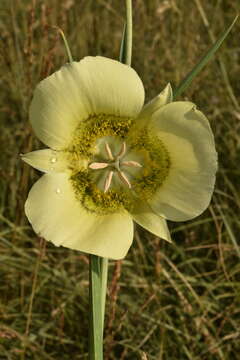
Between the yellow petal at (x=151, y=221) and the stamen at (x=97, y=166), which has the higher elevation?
the stamen at (x=97, y=166)

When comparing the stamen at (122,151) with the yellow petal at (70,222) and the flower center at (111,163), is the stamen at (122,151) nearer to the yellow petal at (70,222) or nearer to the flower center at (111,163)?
the flower center at (111,163)

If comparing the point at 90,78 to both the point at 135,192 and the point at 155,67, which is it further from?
the point at 155,67

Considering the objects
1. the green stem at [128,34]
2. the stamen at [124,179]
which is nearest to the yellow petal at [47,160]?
the stamen at [124,179]

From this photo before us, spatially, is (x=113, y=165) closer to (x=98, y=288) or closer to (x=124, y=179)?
(x=124, y=179)

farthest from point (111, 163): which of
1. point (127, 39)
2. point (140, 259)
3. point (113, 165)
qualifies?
point (140, 259)

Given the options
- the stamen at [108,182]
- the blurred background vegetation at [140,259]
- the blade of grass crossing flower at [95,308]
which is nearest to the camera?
the blade of grass crossing flower at [95,308]

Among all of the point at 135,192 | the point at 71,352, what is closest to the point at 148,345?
the point at 71,352

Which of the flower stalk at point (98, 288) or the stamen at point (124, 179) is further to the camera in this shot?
the stamen at point (124, 179)
